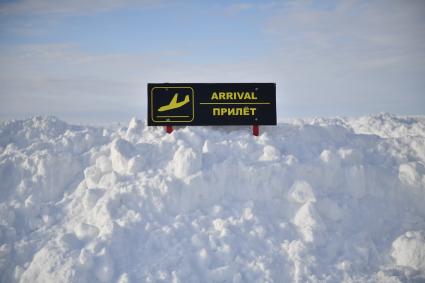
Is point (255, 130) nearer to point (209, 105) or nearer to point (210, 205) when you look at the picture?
point (209, 105)

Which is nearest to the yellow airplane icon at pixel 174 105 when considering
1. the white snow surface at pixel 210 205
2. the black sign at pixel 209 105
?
the black sign at pixel 209 105

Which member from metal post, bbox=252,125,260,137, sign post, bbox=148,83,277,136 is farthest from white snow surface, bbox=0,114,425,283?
sign post, bbox=148,83,277,136

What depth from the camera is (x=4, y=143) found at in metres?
21.3

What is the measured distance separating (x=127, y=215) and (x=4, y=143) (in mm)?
8071

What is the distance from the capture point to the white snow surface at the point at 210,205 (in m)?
15.9

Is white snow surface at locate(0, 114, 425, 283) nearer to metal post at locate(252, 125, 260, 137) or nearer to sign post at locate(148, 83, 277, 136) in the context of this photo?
metal post at locate(252, 125, 260, 137)

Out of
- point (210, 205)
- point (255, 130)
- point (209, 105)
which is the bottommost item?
point (210, 205)

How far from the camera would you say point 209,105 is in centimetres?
2131

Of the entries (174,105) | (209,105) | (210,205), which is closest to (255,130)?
(209,105)

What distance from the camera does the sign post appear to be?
69.6 ft

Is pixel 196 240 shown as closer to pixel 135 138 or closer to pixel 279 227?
pixel 279 227

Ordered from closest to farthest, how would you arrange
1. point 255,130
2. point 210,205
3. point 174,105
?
point 210,205 → point 255,130 → point 174,105

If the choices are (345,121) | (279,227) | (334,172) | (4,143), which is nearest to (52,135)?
(4,143)

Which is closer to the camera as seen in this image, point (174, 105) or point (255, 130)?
point (255, 130)
